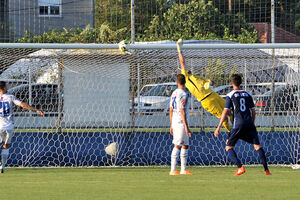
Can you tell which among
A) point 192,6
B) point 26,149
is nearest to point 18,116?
point 26,149

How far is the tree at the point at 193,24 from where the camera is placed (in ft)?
65.3

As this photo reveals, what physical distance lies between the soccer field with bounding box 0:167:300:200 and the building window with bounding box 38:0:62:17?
411 inches

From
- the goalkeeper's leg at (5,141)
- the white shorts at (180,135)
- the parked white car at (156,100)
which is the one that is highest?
the parked white car at (156,100)

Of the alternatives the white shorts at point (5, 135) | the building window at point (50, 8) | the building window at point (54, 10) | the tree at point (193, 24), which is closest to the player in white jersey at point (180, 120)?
the white shorts at point (5, 135)

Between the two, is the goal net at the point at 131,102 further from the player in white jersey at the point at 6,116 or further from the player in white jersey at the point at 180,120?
the player in white jersey at the point at 180,120

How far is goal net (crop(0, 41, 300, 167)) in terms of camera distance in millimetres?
12406

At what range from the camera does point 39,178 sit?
31.8ft

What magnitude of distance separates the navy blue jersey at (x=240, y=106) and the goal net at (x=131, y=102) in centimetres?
214

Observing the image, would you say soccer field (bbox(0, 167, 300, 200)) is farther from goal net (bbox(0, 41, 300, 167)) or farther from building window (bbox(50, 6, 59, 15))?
building window (bbox(50, 6, 59, 15))

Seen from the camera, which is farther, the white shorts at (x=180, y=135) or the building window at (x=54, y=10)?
the building window at (x=54, y=10)

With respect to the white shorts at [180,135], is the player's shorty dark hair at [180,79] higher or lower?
higher

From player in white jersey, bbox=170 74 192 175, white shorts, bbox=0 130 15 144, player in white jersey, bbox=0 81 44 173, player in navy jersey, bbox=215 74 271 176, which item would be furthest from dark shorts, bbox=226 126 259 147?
white shorts, bbox=0 130 15 144

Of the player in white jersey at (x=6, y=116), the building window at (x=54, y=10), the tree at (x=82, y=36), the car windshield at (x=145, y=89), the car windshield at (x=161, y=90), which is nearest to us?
the player in white jersey at (x=6, y=116)

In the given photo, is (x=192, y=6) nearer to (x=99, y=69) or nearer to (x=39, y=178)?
(x=99, y=69)
